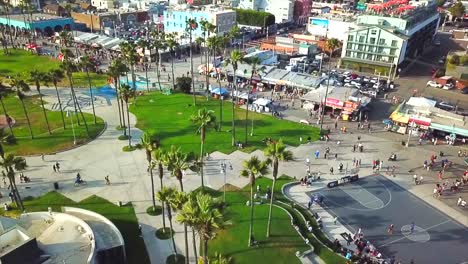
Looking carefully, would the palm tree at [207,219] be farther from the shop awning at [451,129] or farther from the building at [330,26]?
the building at [330,26]

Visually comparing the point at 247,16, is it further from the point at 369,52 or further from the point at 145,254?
the point at 145,254

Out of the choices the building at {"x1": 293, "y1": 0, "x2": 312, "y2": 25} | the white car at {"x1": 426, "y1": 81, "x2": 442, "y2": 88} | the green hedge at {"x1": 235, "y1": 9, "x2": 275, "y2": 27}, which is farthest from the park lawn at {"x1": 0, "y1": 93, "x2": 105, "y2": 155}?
the building at {"x1": 293, "y1": 0, "x2": 312, "y2": 25}

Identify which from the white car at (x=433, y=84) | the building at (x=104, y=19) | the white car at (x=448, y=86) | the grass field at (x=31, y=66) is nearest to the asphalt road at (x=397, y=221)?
the white car at (x=433, y=84)

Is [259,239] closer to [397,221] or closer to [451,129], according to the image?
[397,221]

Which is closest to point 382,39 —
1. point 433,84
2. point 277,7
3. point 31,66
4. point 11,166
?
point 433,84

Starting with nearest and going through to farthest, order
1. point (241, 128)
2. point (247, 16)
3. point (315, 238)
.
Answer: point (315, 238) < point (241, 128) < point (247, 16)

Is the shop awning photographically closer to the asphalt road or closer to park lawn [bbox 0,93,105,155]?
the asphalt road

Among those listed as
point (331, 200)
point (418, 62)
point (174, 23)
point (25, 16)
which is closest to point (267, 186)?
point (331, 200)
